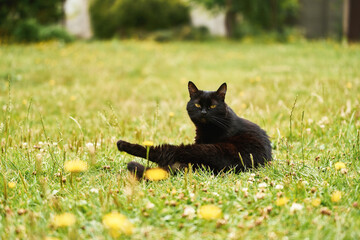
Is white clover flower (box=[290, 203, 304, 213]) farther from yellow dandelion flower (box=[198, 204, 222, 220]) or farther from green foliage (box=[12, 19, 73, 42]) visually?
green foliage (box=[12, 19, 73, 42])

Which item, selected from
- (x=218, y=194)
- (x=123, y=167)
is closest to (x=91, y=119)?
(x=123, y=167)

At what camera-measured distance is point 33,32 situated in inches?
537

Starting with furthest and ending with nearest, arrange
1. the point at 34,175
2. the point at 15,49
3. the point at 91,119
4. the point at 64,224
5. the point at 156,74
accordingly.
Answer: the point at 15,49 → the point at 156,74 → the point at 91,119 → the point at 34,175 → the point at 64,224

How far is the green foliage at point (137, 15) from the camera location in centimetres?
1998

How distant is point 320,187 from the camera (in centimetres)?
210

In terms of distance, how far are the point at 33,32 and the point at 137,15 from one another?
773 centimetres

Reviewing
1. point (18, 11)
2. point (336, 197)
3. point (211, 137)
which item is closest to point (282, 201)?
point (336, 197)

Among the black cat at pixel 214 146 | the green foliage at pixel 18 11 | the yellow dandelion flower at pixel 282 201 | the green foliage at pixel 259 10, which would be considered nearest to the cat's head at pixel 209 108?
the black cat at pixel 214 146

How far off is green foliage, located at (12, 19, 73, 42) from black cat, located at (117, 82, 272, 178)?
12394mm

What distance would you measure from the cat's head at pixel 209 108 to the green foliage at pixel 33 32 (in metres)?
12.5

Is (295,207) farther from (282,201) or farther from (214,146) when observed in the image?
(214,146)

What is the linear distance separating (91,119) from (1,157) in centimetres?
201

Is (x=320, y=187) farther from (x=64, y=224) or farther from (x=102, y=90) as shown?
(x=102, y=90)

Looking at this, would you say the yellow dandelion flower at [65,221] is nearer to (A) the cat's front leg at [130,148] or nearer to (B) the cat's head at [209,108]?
(A) the cat's front leg at [130,148]
